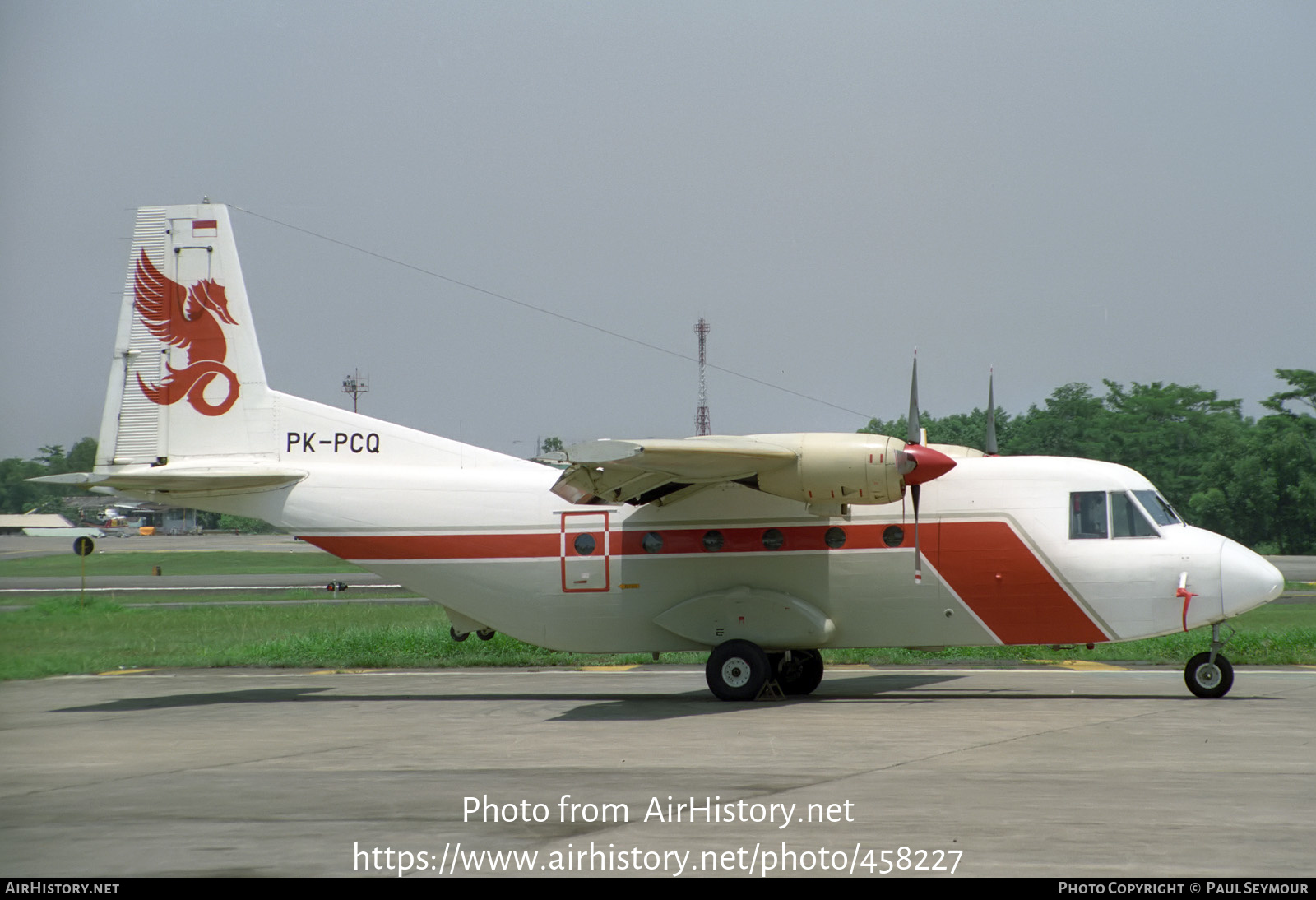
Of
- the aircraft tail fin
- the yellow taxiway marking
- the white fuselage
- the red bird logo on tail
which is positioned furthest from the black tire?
the red bird logo on tail

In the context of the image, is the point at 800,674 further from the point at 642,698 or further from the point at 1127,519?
the point at 1127,519

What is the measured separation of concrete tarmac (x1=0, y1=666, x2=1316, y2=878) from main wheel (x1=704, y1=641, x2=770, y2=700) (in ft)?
1.76

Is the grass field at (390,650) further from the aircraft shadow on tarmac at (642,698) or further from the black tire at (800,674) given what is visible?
the black tire at (800,674)

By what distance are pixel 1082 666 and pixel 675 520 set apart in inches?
344

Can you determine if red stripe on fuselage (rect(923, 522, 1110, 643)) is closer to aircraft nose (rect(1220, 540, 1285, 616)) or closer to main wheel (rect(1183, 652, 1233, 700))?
main wheel (rect(1183, 652, 1233, 700))

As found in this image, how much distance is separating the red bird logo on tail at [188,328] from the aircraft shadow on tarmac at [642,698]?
4.47m

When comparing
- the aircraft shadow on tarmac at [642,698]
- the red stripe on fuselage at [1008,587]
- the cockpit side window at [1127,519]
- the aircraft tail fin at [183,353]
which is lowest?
the aircraft shadow on tarmac at [642,698]

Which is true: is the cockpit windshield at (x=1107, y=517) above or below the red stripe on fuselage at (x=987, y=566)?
above

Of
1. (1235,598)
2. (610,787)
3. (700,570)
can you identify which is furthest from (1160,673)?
(610,787)

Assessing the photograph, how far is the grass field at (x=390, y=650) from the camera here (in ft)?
71.0

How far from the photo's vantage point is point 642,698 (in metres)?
17.4

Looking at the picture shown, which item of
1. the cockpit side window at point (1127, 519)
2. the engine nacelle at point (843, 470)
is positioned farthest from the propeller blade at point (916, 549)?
the cockpit side window at point (1127, 519)

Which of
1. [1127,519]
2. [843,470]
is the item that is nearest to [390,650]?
[843,470]
